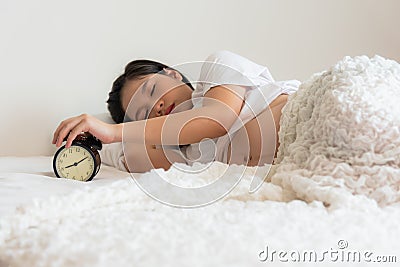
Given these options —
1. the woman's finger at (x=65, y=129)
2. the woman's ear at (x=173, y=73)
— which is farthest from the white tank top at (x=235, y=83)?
the woman's finger at (x=65, y=129)

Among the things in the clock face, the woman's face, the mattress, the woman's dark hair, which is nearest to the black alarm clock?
the clock face

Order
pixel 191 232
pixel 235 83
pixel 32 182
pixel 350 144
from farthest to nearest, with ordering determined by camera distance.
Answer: pixel 235 83, pixel 32 182, pixel 350 144, pixel 191 232

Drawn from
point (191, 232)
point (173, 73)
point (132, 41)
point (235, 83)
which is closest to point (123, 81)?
point (173, 73)

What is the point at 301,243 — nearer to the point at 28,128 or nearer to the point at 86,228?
the point at 86,228

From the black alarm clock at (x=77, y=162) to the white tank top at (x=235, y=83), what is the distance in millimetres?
218

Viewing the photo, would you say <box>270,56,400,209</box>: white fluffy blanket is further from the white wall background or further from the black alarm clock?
the white wall background

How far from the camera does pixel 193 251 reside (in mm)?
565

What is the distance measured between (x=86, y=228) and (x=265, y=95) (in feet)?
2.63

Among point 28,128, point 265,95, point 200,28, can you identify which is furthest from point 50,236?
point 200,28

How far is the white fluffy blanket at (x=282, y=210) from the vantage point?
1.90 feet

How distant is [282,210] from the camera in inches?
27.8

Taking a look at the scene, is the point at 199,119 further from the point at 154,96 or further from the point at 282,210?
the point at 282,210

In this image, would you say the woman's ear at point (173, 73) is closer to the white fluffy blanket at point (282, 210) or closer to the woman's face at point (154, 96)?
the woman's face at point (154, 96)

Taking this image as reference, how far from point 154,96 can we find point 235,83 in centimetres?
21
